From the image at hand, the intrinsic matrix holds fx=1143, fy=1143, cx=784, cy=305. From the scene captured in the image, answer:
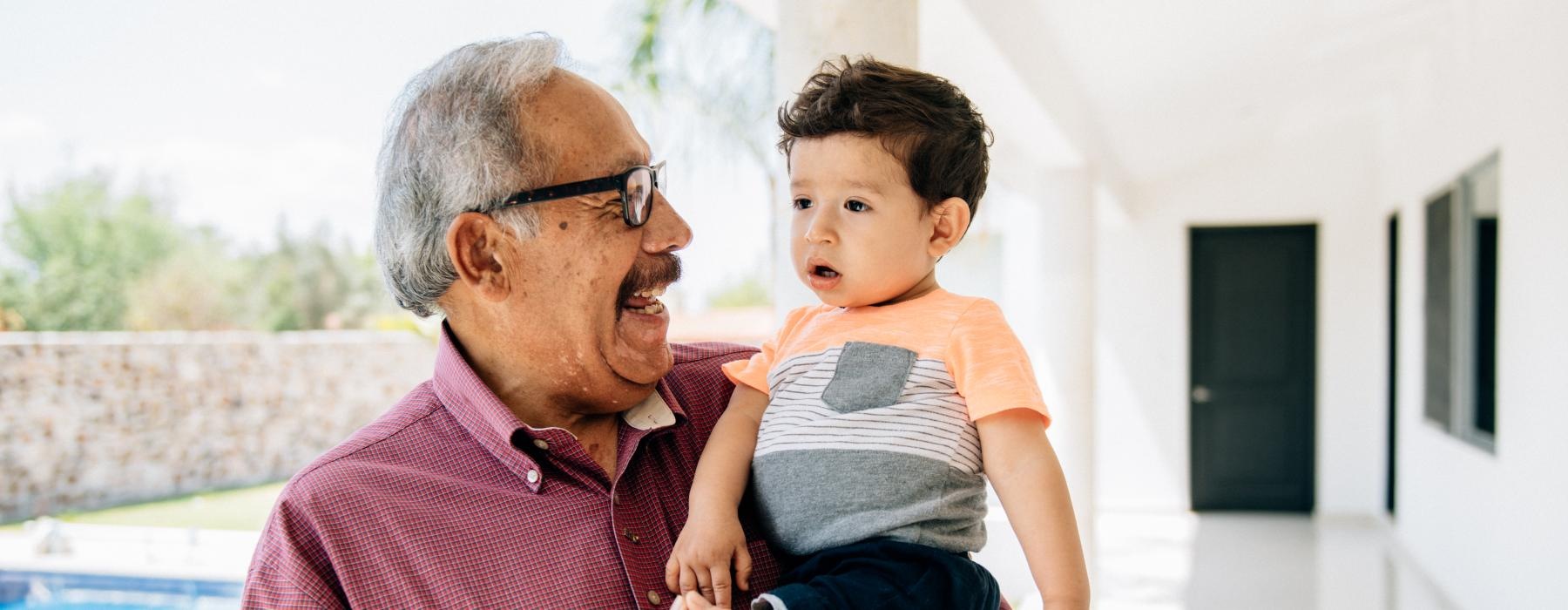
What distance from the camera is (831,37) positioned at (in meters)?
2.57

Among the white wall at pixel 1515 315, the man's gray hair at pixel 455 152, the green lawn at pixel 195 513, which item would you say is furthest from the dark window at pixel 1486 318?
the green lawn at pixel 195 513

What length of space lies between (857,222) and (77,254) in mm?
17530

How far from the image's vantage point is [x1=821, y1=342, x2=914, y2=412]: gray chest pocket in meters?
1.32

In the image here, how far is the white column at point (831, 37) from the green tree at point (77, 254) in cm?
1552

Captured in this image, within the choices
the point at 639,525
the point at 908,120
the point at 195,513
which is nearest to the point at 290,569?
the point at 639,525

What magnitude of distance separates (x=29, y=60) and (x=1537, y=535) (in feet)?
67.4

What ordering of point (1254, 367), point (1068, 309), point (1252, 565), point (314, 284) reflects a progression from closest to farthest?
point (1068, 309) < point (1252, 565) < point (1254, 367) < point (314, 284)

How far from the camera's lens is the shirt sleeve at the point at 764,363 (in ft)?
4.95

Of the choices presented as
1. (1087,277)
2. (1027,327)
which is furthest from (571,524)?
(1027,327)

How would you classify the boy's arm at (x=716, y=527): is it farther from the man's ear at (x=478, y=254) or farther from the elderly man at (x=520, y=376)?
the man's ear at (x=478, y=254)

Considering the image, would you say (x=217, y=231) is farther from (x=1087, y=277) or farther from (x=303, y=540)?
(x=303, y=540)

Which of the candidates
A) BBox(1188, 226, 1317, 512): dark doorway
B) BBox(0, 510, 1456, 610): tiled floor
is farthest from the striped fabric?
BBox(1188, 226, 1317, 512): dark doorway

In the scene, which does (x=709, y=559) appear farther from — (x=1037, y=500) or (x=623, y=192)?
(x=623, y=192)

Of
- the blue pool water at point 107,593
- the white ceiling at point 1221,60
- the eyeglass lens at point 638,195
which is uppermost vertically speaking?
the white ceiling at point 1221,60
